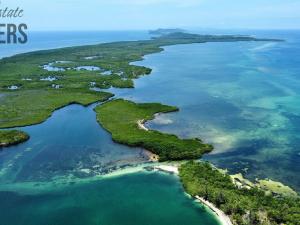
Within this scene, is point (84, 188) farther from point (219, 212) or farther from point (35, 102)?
point (35, 102)

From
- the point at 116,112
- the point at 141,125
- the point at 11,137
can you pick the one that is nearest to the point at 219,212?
the point at 141,125

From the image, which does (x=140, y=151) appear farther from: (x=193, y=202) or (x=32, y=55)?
(x=32, y=55)

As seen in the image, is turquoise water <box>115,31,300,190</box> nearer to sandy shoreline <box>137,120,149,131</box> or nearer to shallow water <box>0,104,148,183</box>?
sandy shoreline <box>137,120,149,131</box>

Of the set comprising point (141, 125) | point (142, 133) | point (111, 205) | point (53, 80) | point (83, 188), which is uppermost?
point (53, 80)

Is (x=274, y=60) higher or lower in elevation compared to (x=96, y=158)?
higher

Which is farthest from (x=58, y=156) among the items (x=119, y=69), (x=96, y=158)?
(x=119, y=69)

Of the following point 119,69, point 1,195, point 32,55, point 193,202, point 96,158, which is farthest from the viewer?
point 32,55

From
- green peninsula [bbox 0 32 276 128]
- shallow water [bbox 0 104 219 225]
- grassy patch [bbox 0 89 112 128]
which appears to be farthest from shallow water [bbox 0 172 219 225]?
green peninsula [bbox 0 32 276 128]
